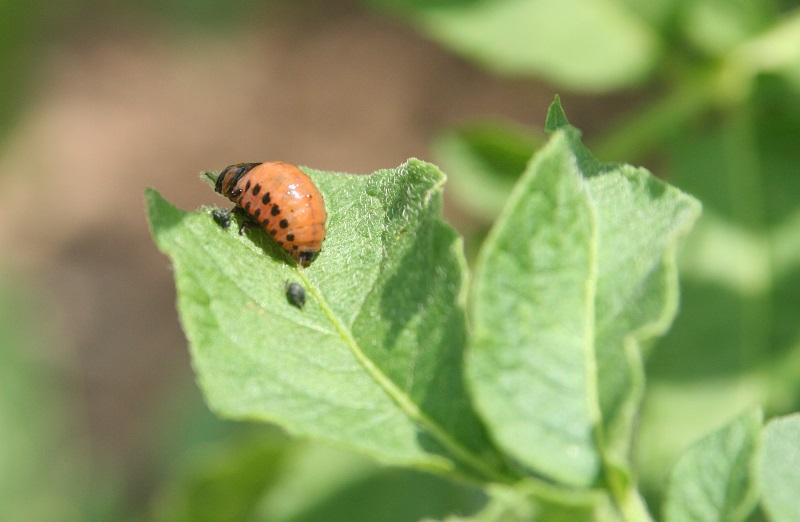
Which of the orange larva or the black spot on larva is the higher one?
the orange larva

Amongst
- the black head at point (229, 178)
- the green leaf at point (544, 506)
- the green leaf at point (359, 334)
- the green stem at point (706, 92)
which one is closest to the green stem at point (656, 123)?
the green stem at point (706, 92)

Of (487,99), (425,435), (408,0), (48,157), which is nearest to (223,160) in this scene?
(48,157)

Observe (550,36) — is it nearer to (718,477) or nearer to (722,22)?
(722,22)

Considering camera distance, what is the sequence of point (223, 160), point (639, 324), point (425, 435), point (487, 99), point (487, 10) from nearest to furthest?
point (639, 324), point (425, 435), point (487, 10), point (487, 99), point (223, 160)

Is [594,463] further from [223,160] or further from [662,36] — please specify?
[223,160]

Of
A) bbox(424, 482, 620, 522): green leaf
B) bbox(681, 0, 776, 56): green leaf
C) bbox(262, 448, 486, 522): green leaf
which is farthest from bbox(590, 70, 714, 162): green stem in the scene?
bbox(424, 482, 620, 522): green leaf

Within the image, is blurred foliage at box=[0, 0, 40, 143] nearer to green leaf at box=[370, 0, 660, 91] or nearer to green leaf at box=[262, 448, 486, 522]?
green leaf at box=[370, 0, 660, 91]
